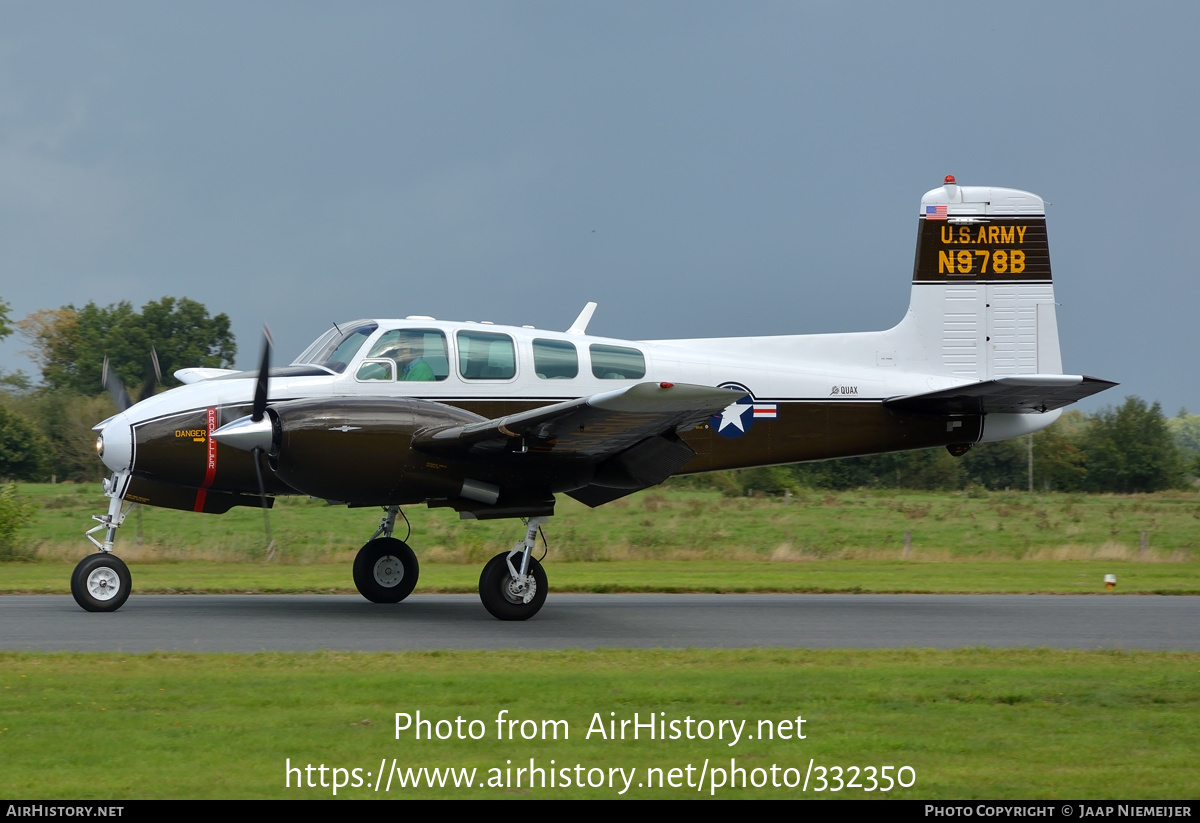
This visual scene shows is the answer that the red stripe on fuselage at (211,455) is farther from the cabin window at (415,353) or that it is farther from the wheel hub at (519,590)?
the wheel hub at (519,590)

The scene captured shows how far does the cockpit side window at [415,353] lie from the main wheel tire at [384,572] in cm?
237

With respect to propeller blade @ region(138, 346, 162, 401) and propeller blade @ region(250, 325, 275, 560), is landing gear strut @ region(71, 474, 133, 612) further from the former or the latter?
propeller blade @ region(138, 346, 162, 401)

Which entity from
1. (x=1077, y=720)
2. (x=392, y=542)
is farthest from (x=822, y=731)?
(x=392, y=542)

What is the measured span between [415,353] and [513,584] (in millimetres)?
2875

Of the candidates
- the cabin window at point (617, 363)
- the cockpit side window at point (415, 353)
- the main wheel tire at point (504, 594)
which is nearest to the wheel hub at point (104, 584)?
the cockpit side window at point (415, 353)

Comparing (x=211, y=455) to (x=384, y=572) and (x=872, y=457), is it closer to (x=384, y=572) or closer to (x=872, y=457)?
(x=384, y=572)

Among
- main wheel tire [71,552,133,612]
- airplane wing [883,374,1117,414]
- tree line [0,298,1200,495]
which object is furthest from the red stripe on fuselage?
tree line [0,298,1200,495]

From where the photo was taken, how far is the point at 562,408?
1055 cm

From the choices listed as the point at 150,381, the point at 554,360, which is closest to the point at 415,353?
the point at 554,360

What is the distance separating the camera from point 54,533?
29.3 m

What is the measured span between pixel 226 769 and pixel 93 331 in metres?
61.9

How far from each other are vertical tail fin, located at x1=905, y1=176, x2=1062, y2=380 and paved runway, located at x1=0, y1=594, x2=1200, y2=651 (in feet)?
11.1

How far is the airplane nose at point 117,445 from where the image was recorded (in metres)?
11.8

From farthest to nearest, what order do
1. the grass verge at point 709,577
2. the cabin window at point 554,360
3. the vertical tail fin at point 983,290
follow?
the grass verge at point 709,577, the vertical tail fin at point 983,290, the cabin window at point 554,360
